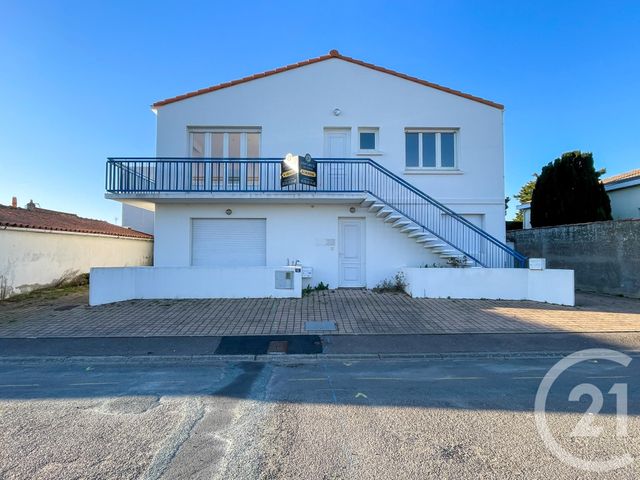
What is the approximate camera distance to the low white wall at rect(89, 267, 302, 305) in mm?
10898

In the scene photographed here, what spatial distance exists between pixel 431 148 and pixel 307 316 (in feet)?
27.1

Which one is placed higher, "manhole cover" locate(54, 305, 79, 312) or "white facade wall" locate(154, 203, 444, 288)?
"white facade wall" locate(154, 203, 444, 288)

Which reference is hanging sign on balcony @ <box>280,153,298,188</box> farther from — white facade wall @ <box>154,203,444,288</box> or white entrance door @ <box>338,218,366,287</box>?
white entrance door @ <box>338,218,366,287</box>

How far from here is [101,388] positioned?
15.0 feet

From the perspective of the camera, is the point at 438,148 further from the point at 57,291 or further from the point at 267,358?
the point at 57,291

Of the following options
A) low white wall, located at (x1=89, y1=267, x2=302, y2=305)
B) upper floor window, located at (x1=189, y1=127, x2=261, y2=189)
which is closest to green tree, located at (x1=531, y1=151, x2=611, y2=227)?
low white wall, located at (x1=89, y1=267, x2=302, y2=305)

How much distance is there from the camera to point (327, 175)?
12.5 m

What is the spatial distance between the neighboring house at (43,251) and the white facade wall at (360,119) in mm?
5326

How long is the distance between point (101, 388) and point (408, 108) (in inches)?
484

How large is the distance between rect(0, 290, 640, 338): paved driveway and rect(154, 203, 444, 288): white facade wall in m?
1.69

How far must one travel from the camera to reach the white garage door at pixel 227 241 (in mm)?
12719

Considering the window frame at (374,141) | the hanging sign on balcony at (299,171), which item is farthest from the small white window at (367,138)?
the hanging sign on balcony at (299,171)

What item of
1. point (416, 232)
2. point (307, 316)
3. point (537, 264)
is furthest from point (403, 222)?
point (307, 316)

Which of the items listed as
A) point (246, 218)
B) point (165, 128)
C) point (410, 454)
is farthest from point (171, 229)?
point (410, 454)
